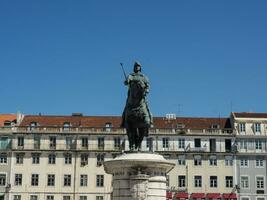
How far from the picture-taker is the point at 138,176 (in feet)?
78.8

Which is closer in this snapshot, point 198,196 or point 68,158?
point 198,196

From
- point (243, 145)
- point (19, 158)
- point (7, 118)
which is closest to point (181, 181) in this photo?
point (243, 145)

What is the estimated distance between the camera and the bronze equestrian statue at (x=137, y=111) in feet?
84.7

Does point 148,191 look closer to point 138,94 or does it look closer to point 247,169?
point 138,94

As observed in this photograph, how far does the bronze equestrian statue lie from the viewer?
2581cm

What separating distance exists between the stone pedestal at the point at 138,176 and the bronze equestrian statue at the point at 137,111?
1.35 metres

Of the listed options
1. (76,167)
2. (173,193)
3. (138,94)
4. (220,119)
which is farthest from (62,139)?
(138,94)

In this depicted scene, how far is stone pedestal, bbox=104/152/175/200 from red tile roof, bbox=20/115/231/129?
210ft

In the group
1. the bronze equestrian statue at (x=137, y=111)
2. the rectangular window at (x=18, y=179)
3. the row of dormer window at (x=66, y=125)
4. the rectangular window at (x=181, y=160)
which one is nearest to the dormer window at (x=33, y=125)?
the row of dormer window at (x=66, y=125)

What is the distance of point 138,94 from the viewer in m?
25.9

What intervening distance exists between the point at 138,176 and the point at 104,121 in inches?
2636

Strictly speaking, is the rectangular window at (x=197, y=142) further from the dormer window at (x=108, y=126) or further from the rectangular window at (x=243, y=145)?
the dormer window at (x=108, y=126)

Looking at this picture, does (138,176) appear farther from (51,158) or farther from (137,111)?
(51,158)

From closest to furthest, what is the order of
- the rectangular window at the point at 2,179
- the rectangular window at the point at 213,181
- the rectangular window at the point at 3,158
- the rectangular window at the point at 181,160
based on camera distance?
the rectangular window at the point at 2,179 → the rectangular window at the point at 3,158 → the rectangular window at the point at 213,181 → the rectangular window at the point at 181,160
